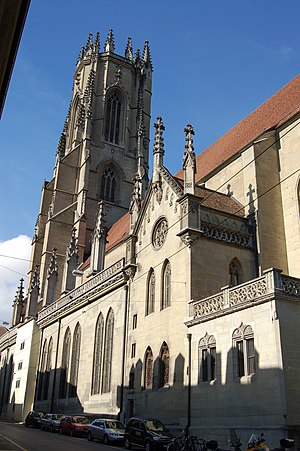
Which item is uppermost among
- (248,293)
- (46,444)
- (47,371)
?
(248,293)

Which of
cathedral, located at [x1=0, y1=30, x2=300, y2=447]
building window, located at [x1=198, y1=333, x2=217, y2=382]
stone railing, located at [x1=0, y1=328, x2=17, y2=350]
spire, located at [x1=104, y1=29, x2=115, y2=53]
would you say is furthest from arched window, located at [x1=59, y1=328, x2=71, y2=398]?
spire, located at [x1=104, y1=29, x2=115, y2=53]

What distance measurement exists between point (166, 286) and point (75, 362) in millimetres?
13590

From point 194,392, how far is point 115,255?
18118 mm

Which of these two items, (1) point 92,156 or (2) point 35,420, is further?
(1) point 92,156

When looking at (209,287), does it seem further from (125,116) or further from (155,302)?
(125,116)

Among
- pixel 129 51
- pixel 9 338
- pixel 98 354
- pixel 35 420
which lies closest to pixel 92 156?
pixel 129 51

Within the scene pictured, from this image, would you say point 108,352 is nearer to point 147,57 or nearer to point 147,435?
point 147,435

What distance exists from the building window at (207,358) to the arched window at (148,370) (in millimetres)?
4323

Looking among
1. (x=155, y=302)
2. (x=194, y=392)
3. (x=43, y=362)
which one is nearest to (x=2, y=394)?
(x=43, y=362)

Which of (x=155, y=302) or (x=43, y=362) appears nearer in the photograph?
(x=155, y=302)

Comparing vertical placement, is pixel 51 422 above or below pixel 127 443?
above

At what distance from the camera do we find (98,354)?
3005 centimetres

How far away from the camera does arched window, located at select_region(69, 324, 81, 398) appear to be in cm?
3291

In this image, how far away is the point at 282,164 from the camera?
84.7ft
